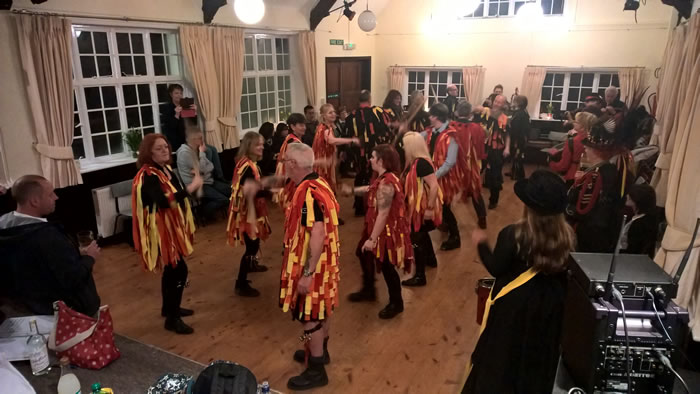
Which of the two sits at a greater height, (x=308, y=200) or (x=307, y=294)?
(x=308, y=200)

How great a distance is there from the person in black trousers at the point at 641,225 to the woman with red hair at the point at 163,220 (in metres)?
3.15

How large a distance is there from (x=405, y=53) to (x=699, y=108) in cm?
885

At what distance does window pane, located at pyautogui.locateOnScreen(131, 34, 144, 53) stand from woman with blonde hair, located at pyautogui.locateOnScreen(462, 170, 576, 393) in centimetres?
572

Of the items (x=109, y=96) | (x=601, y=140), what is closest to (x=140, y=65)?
(x=109, y=96)

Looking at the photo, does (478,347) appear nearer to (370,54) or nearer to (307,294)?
(307,294)

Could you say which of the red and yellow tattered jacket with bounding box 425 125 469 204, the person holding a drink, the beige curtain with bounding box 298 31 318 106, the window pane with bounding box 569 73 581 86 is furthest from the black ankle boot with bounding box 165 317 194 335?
the window pane with bounding box 569 73 581 86

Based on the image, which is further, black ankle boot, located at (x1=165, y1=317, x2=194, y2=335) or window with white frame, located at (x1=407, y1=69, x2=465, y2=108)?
window with white frame, located at (x1=407, y1=69, x2=465, y2=108)

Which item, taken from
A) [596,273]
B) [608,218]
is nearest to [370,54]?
[608,218]

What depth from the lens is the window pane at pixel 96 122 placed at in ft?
19.2

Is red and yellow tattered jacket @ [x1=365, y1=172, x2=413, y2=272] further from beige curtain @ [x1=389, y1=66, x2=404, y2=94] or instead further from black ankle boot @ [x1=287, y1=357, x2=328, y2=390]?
beige curtain @ [x1=389, y1=66, x2=404, y2=94]

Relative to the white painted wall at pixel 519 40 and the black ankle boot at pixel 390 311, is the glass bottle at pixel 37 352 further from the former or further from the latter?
the white painted wall at pixel 519 40

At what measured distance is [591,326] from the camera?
155cm

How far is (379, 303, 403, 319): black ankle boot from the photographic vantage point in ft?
13.0

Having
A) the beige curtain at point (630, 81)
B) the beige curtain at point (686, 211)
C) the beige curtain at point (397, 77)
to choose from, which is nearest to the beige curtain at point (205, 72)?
the beige curtain at point (397, 77)
